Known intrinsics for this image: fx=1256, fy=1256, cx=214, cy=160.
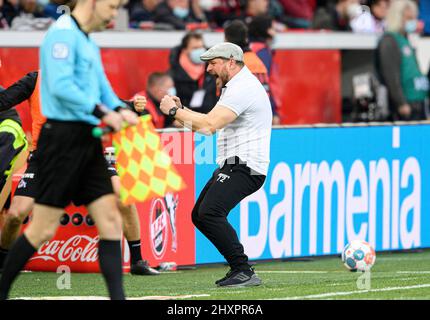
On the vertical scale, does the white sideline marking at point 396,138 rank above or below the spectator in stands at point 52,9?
below

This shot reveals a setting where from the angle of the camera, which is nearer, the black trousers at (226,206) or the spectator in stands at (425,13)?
the black trousers at (226,206)

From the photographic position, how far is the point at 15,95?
11023 millimetres

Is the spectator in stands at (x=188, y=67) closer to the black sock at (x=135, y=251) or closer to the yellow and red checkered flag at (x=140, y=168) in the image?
the black sock at (x=135, y=251)

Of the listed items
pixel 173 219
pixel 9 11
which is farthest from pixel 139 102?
pixel 9 11

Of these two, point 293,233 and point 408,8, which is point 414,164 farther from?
point 408,8

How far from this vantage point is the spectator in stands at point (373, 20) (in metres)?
20.3

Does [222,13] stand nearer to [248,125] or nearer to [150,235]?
[150,235]

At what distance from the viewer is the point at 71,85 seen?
25.7 feet

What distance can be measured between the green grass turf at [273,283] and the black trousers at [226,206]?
0.34 meters

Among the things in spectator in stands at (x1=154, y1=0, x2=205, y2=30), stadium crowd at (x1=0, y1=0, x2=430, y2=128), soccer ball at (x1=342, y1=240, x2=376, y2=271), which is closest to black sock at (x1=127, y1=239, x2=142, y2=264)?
soccer ball at (x1=342, y1=240, x2=376, y2=271)

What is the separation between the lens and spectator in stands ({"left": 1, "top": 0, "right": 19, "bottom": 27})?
1617 centimetres

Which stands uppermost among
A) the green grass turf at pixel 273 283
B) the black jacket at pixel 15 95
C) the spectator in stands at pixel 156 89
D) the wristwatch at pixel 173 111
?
the spectator in stands at pixel 156 89

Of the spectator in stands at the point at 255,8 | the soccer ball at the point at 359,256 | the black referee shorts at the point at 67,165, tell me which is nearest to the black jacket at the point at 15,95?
the black referee shorts at the point at 67,165
